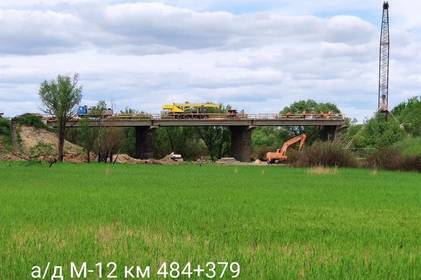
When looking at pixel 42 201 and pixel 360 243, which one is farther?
pixel 42 201

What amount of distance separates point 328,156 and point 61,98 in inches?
1325

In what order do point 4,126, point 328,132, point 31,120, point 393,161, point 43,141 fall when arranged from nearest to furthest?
point 393,161
point 4,126
point 43,141
point 31,120
point 328,132

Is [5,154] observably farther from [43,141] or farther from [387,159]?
[387,159]

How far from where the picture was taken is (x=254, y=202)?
24109mm

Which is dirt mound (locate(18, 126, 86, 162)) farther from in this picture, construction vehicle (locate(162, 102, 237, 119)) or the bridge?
construction vehicle (locate(162, 102, 237, 119))

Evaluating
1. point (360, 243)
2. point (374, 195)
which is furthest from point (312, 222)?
point (374, 195)

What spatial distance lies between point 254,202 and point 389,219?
6.12 m

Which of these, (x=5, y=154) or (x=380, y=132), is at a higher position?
(x=380, y=132)

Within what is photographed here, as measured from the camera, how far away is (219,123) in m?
98.8

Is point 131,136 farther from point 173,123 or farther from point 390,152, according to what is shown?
point 390,152

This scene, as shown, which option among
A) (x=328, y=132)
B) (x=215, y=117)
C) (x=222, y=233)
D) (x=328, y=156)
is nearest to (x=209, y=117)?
(x=215, y=117)

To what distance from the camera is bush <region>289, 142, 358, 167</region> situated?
68.9 meters

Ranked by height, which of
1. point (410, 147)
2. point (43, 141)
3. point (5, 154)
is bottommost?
point (5, 154)

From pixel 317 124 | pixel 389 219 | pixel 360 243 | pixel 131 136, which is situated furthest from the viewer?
pixel 131 136
